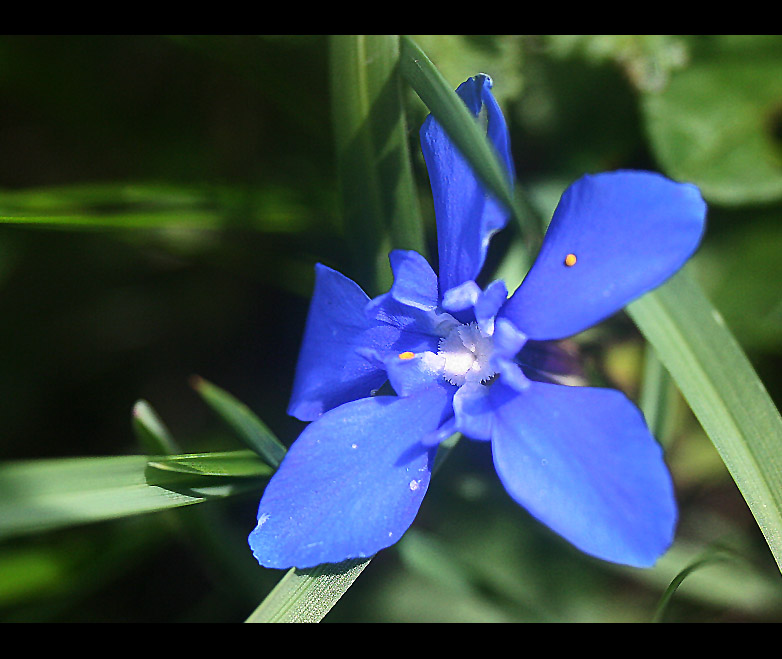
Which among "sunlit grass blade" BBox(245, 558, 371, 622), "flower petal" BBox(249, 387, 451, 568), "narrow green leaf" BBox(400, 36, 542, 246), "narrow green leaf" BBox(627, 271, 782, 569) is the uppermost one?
"narrow green leaf" BBox(400, 36, 542, 246)

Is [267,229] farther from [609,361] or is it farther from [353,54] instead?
[609,361]

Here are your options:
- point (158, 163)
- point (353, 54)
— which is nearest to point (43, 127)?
point (158, 163)

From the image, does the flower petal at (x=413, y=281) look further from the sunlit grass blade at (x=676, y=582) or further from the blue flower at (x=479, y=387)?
the sunlit grass blade at (x=676, y=582)

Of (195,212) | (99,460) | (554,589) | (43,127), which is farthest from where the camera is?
(43,127)

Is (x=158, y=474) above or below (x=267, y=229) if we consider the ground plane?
below

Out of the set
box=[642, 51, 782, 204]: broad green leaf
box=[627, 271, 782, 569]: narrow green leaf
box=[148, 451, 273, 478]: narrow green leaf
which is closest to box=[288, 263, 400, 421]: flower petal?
box=[148, 451, 273, 478]: narrow green leaf

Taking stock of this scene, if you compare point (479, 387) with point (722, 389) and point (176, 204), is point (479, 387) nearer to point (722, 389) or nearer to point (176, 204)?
point (722, 389)

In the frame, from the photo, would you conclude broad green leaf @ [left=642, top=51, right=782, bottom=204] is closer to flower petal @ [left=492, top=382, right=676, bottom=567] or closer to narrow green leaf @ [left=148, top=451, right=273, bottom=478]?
flower petal @ [left=492, top=382, right=676, bottom=567]

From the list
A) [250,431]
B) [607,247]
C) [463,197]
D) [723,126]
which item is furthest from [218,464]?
[723,126]
